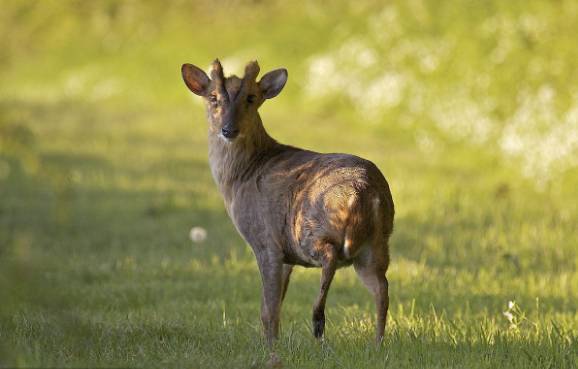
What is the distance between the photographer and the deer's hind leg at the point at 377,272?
216 inches

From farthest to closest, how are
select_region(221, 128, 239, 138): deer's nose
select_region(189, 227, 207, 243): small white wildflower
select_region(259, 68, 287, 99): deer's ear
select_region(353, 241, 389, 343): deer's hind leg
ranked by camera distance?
select_region(189, 227, 207, 243): small white wildflower < select_region(259, 68, 287, 99): deer's ear < select_region(221, 128, 239, 138): deer's nose < select_region(353, 241, 389, 343): deer's hind leg

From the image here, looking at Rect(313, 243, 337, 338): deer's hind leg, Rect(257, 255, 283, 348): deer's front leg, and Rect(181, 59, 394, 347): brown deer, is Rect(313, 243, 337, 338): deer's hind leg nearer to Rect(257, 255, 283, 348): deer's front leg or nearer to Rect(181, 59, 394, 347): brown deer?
Rect(181, 59, 394, 347): brown deer

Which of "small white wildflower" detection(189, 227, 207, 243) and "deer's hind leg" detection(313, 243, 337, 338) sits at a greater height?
"small white wildflower" detection(189, 227, 207, 243)

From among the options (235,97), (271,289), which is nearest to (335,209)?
(271,289)

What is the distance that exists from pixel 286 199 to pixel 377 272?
30.8 inches

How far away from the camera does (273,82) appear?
→ 6.63 metres

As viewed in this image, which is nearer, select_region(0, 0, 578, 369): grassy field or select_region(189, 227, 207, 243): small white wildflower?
select_region(0, 0, 578, 369): grassy field

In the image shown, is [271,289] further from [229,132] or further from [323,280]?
[229,132]

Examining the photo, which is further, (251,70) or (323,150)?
(323,150)

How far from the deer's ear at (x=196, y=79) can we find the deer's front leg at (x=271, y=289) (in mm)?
1429

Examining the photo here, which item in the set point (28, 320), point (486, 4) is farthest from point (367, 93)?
point (28, 320)

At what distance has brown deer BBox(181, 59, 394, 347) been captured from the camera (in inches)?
214

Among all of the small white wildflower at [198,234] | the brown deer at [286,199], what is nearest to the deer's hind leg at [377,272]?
the brown deer at [286,199]

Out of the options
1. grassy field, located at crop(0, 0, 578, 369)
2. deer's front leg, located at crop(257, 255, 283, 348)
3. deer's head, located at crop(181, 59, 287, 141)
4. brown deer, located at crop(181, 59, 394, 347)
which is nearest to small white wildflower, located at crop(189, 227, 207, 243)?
grassy field, located at crop(0, 0, 578, 369)
